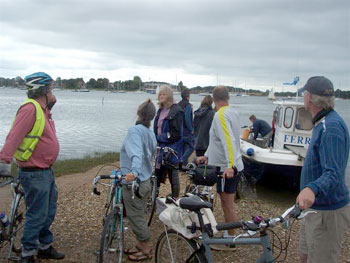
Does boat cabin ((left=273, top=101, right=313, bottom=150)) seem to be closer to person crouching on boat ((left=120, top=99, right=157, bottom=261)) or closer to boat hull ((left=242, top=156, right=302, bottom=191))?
boat hull ((left=242, top=156, right=302, bottom=191))

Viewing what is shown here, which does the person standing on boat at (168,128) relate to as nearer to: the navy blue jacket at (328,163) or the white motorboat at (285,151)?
the navy blue jacket at (328,163)

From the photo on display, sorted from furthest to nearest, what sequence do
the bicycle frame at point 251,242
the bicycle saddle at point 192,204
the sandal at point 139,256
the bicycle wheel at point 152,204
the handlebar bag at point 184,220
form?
1. the bicycle wheel at point 152,204
2. the sandal at point 139,256
3. the handlebar bag at point 184,220
4. the bicycle saddle at point 192,204
5. the bicycle frame at point 251,242

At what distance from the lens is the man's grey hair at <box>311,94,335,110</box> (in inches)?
110

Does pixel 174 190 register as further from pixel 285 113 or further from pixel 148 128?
pixel 285 113

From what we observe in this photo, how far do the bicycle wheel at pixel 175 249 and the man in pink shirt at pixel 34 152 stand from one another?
4.39ft

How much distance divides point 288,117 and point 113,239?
8246 millimetres

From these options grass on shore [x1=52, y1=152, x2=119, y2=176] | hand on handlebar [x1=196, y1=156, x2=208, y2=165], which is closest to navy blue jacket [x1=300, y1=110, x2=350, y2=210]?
hand on handlebar [x1=196, y1=156, x2=208, y2=165]

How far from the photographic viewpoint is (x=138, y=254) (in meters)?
4.30

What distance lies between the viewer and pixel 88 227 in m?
5.50

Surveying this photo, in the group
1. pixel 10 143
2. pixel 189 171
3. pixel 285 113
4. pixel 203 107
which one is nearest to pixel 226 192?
pixel 189 171

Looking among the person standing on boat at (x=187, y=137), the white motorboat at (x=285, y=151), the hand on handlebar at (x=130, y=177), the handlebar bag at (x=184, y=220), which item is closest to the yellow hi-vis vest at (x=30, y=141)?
the hand on handlebar at (x=130, y=177)

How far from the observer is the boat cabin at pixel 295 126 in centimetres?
1058

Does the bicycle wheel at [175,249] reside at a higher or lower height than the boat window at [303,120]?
lower

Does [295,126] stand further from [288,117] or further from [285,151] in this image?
[285,151]
